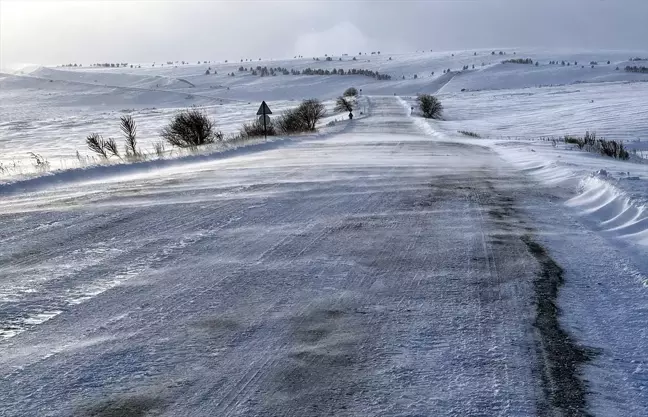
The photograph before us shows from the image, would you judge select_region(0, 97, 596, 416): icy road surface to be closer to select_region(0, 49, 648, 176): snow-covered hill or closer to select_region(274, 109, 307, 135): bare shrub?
select_region(0, 49, 648, 176): snow-covered hill

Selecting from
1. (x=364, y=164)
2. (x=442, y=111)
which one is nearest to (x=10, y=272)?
(x=364, y=164)

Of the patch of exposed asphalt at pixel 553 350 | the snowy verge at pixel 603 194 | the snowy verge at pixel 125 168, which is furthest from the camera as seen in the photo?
the snowy verge at pixel 125 168

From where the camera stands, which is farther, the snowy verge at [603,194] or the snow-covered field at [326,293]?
the snowy verge at [603,194]

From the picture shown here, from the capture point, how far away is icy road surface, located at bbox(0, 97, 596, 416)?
400 centimetres

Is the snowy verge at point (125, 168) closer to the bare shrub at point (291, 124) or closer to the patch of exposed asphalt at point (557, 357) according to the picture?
the patch of exposed asphalt at point (557, 357)

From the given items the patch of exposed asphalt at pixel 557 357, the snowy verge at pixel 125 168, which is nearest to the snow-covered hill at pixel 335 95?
the snowy verge at pixel 125 168

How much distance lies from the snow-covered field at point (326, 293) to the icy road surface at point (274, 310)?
2cm

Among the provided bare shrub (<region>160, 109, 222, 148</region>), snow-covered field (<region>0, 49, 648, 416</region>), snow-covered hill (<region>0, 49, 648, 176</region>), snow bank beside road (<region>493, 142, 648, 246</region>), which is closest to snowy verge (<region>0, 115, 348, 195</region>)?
snow-covered field (<region>0, 49, 648, 416</region>)

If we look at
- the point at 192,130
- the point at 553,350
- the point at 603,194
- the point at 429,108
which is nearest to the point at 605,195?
the point at 603,194

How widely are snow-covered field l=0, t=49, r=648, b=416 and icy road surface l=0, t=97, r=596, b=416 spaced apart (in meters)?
0.02

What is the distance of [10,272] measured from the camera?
6668 millimetres

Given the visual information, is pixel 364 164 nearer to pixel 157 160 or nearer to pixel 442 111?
pixel 157 160

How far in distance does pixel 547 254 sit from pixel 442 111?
61.1 m

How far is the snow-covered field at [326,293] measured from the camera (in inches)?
160
